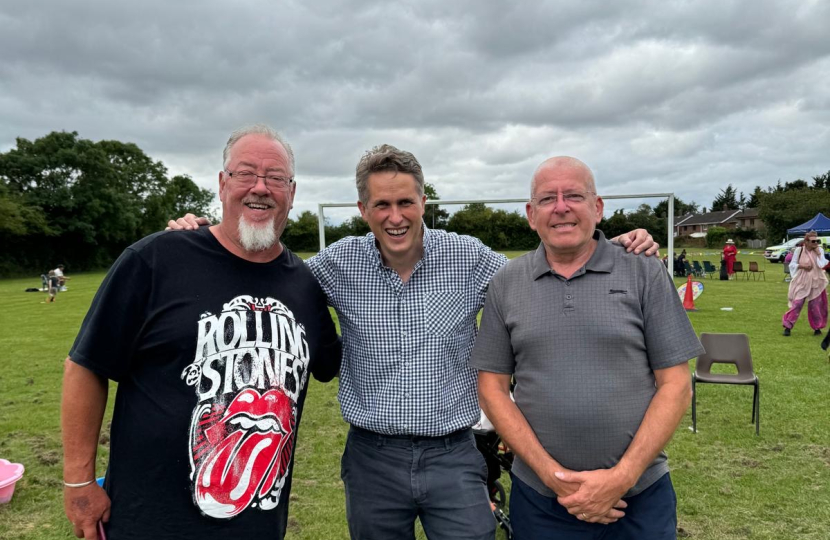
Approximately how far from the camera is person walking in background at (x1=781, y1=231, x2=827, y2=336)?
403 inches

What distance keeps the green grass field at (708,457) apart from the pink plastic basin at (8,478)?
0.09 meters

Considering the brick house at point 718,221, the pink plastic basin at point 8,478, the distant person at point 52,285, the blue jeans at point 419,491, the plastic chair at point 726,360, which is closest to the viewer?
the blue jeans at point 419,491

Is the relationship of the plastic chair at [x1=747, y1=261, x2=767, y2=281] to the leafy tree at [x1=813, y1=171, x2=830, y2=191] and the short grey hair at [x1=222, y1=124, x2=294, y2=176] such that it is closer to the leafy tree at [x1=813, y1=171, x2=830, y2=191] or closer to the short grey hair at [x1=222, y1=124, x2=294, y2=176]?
the short grey hair at [x1=222, y1=124, x2=294, y2=176]

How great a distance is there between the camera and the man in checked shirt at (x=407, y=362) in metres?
2.13

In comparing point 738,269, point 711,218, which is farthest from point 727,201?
point 738,269

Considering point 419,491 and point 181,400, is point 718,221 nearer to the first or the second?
point 419,491

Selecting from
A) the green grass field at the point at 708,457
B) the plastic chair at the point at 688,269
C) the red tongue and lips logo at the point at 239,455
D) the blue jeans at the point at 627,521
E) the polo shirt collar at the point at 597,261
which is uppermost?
the polo shirt collar at the point at 597,261

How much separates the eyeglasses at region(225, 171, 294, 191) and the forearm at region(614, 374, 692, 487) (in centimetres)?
167

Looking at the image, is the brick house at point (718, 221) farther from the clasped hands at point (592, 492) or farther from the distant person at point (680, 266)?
the clasped hands at point (592, 492)

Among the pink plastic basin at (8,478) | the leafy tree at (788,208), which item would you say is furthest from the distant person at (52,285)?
the leafy tree at (788,208)

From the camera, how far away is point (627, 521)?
1974 millimetres

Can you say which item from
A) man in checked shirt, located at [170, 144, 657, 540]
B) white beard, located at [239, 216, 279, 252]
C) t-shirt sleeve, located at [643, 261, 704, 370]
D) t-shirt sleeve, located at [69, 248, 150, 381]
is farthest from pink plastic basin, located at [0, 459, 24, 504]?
t-shirt sleeve, located at [643, 261, 704, 370]

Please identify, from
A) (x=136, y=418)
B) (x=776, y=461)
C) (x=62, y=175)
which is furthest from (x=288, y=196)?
(x=62, y=175)

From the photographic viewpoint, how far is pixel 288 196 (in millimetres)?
2279
